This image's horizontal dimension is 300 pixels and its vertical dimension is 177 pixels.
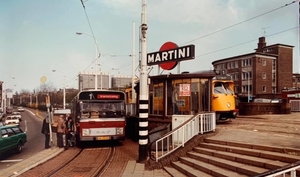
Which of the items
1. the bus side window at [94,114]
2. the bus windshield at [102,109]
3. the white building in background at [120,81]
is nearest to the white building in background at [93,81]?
the white building in background at [120,81]

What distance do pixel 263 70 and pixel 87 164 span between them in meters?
55.2

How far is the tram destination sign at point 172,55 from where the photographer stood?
12.4 m

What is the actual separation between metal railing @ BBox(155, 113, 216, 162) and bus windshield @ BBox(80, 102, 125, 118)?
15.7 ft

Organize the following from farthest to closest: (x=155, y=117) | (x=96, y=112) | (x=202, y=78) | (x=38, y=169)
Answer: (x=96, y=112), (x=155, y=117), (x=202, y=78), (x=38, y=169)

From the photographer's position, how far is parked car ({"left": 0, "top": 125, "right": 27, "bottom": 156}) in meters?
14.1

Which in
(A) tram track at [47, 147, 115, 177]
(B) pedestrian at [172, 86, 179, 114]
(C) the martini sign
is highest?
(C) the martini sign

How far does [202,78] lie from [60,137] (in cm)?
868

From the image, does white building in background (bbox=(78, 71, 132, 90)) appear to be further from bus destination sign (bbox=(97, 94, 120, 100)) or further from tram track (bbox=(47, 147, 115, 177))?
tram track (bbox=(47, 147, 115, 177))

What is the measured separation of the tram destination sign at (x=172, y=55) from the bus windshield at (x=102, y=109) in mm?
3625

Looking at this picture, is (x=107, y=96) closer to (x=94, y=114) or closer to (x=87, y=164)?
(x=94, y=114)

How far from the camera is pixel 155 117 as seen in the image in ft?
46.0

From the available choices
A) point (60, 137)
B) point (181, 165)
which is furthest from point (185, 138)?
point (60, 137)

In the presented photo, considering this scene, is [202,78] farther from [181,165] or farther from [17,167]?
[17,167]

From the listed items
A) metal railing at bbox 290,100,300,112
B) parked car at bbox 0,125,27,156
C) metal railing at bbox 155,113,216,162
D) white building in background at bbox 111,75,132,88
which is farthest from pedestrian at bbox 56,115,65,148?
white building in background at bbox 111,75,132,88
